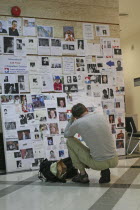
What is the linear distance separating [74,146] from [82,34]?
2.68m

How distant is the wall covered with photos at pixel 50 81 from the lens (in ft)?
16.3

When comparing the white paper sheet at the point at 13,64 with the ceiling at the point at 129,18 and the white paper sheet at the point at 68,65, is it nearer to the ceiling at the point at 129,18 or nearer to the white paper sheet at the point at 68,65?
the white paper sheet at the point at 68,65

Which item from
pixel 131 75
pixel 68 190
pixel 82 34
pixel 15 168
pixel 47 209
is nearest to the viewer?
pixel 47 209

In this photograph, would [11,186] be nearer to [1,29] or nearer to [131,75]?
[1,29]

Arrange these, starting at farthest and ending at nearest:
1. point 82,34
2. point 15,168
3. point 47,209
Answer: point 82,34, point 15,168, point 47,209

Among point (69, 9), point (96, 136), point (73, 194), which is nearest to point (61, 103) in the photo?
point (69, 9)

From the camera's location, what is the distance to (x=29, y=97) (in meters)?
5.09

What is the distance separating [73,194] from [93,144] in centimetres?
62

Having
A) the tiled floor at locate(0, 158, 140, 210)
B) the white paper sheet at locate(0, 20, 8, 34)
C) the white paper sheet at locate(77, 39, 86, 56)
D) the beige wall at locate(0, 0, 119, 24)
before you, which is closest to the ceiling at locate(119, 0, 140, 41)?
the beige wall at locate(0, 0, 119, 24)

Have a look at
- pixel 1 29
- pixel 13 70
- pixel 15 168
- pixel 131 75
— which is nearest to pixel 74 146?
pixel 15 168

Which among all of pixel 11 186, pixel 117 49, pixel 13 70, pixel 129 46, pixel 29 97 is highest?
pixel 129 46

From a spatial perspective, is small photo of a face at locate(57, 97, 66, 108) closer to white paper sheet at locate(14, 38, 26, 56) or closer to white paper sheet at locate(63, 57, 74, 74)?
white paper sheet at locate(63, 57, 74, 74)

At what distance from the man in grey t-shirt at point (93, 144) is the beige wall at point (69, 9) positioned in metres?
2.53

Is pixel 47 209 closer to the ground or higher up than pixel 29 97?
closer to the ground
